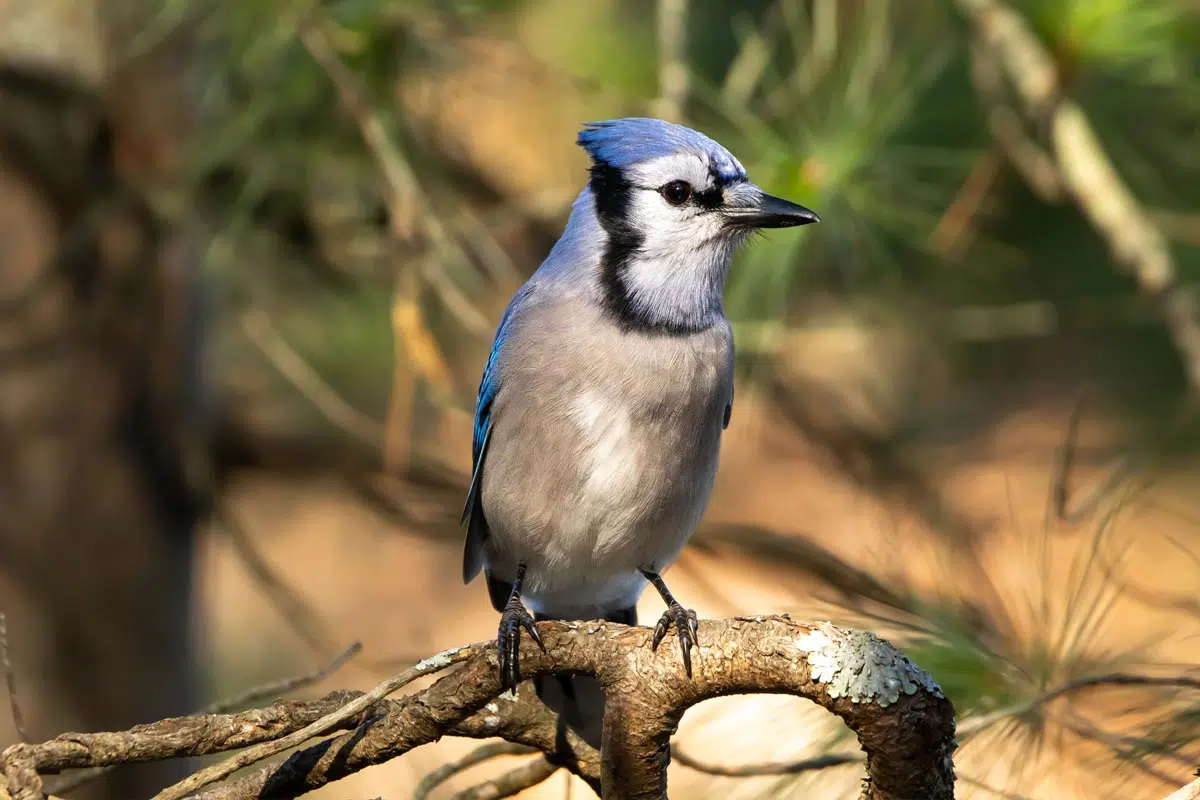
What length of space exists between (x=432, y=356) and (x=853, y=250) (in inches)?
41.3

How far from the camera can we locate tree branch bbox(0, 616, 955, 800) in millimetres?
1242

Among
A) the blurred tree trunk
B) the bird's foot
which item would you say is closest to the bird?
the bird's foot

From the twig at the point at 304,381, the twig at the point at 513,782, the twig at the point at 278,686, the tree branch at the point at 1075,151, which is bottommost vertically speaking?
the twig at the point at 513,782

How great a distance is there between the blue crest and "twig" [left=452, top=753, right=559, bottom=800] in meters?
1.03

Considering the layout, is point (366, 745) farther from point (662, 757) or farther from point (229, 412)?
point (229, 412)

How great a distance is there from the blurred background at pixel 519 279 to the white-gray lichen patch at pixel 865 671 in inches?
18.2

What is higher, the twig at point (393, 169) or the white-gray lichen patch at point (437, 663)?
the twig at point (393, 169)

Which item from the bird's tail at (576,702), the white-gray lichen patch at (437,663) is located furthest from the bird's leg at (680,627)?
the white-gray lichen patch at (437,663)

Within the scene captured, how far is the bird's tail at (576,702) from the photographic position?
1.67 meters

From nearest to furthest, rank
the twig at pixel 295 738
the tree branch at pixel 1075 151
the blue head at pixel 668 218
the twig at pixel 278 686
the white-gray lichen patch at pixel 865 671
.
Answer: the white-gray lichen patch at pixel 865 671 < the twig at pixel 295 738 < the twig at pixel 278 686 < the blue head at pixel 668 218 < the tree branch at pixel 1075 151

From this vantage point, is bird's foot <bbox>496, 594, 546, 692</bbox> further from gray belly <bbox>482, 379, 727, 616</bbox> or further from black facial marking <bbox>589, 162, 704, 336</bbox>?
black facial marking <bbox>589, 162, 704, 336</bbox>

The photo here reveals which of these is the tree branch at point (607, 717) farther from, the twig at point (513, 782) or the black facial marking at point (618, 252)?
the black facial marking at point (618, 252)

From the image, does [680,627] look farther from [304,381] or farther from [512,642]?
[304,381]

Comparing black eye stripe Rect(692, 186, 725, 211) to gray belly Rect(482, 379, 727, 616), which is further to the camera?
black eye stripe Rect(692, 186, 725, 211)
